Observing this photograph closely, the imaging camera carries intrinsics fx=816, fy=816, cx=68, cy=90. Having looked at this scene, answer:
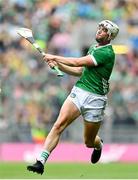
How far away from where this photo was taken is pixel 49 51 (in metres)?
21.8

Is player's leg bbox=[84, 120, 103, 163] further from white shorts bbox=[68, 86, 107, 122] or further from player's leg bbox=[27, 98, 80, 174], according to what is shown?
player's leg bbox=[27, 98, 80, 174]

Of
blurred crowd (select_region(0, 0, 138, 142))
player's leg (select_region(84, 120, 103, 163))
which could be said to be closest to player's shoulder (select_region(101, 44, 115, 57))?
player's leg (select_region(84, 120, 103, 163))

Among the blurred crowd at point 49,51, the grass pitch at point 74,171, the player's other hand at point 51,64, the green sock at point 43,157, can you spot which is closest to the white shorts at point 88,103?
the player's other hand at point 51,64

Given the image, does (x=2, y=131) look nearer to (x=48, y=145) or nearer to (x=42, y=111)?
(x=42, y=111)

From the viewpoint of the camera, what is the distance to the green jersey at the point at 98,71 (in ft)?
37.7

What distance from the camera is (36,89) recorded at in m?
20.6

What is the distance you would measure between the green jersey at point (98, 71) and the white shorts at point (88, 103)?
0.25ft

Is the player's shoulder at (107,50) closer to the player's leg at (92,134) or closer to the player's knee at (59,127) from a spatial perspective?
the player's leg at (92,134)

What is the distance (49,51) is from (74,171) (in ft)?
20.2

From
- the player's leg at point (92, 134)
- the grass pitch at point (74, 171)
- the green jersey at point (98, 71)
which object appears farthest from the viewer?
the grass pitch at point (74, 171)

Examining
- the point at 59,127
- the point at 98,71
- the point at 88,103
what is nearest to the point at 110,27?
the point at 98,71

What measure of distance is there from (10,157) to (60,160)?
124 centimetres

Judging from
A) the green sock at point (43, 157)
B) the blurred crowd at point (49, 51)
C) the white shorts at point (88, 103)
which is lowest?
the green sock at point (43, 157)

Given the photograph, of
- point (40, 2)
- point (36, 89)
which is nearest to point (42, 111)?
point (36, 89)
